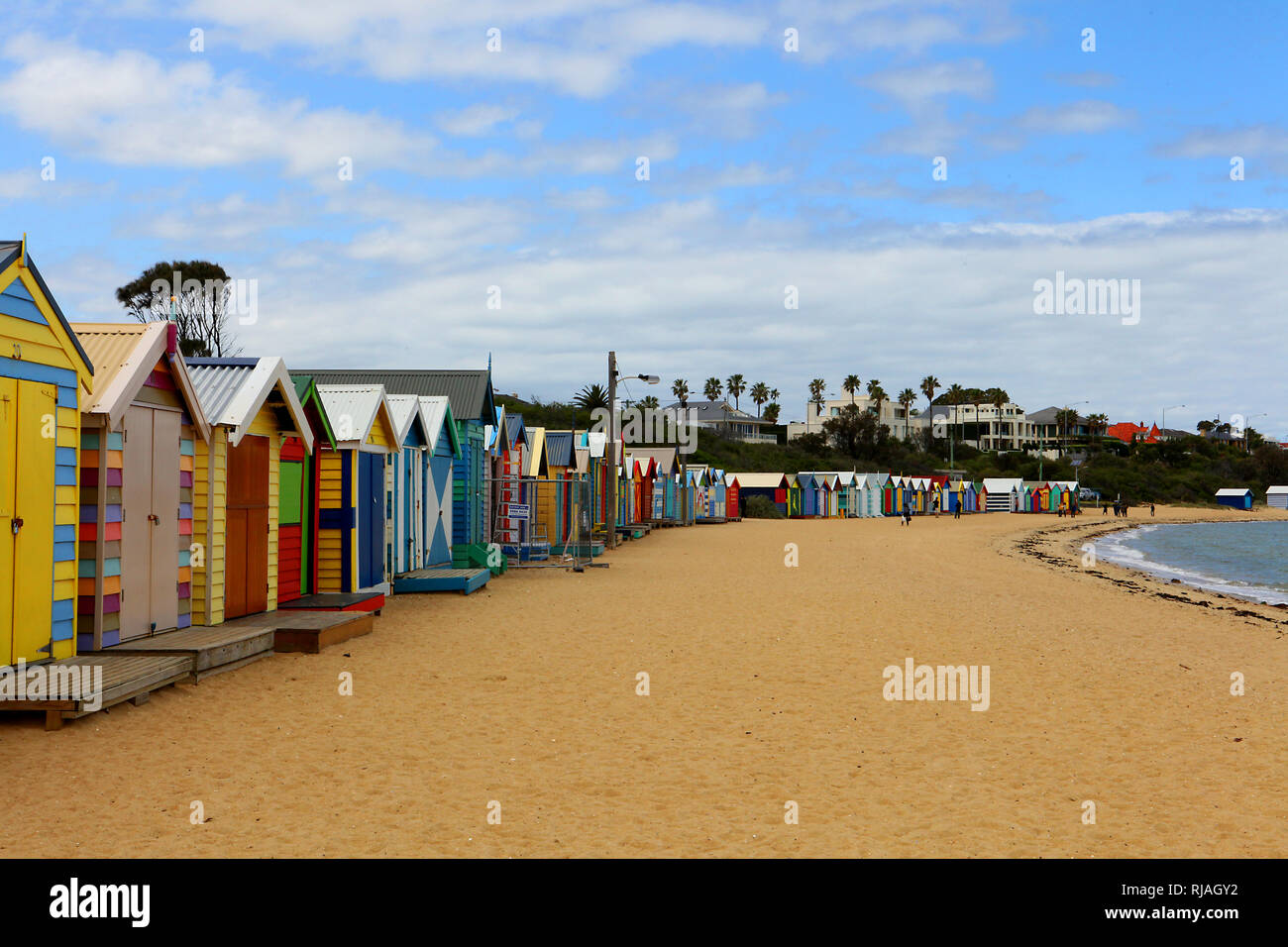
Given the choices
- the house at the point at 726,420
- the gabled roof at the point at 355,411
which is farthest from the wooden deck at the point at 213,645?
the house at the point at 726,420

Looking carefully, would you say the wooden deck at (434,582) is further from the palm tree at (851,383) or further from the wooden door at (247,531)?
the palm tree at (851,383)

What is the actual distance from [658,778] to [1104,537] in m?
60.5

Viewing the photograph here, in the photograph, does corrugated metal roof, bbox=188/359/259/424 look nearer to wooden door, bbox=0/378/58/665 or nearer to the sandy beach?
wooden door, bbox=0/378/58/665

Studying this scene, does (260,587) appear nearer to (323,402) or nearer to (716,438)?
(323,402)

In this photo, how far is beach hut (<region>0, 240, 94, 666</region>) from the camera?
315 inches

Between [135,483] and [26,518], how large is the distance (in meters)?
1.63

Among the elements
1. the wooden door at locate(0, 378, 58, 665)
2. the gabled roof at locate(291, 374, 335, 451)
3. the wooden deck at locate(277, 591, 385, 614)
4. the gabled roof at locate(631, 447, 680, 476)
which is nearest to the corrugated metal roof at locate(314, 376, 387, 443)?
the gabled roof at locate(291, 374, 335, 451)

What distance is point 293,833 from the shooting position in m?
5.63

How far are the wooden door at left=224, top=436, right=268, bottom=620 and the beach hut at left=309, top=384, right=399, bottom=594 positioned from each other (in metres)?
2.12

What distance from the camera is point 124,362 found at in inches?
377

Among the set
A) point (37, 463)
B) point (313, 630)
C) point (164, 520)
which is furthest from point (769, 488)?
point (37, 463)

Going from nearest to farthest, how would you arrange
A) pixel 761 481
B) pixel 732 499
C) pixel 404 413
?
pixel 404 413
pixel 732 499
pixel 761 481

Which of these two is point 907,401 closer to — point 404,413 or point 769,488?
point 769,488

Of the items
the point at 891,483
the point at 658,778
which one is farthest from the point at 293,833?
the point at 891,483
